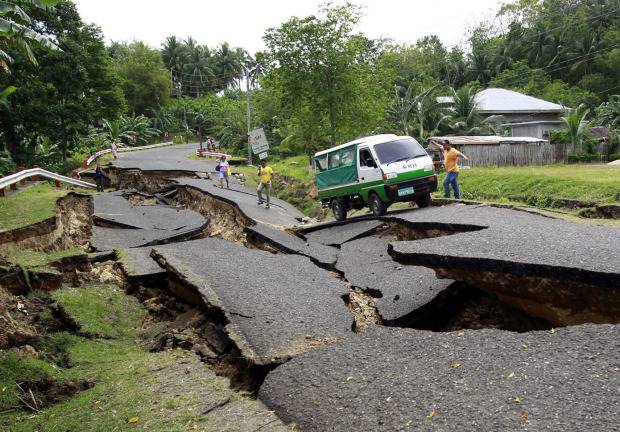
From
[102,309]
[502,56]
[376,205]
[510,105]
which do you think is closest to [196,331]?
[102,309]

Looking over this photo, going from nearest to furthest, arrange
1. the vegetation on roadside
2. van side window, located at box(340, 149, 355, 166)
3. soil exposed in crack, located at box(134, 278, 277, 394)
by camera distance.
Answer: soil exposed in crack, located at box(134, 278, 277, 394) → the vegetation on roadside → van side window, located at box(340, 149, 355, 166)

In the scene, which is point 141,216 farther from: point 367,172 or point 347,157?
point 367,172

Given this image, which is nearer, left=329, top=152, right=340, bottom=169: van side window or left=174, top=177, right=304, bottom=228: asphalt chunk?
left=174, top=177, right=304, bottom=228: asphalt chunk

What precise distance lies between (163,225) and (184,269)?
245 inches

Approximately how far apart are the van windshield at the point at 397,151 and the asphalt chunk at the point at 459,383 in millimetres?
9013

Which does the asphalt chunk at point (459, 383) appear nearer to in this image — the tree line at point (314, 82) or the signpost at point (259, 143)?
the tree line at point (314, 82)

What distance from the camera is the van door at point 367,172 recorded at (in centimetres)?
1373

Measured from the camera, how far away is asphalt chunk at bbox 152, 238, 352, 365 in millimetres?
5535

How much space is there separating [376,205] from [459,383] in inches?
389

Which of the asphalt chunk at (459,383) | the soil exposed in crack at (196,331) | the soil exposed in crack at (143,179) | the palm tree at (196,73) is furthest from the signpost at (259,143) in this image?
the palm tree at (196,73)

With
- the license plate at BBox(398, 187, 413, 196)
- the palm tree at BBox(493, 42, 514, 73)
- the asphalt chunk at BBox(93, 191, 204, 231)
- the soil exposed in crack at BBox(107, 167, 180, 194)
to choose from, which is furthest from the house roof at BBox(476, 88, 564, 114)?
the asphalt chunk at BBox(93, 191, 204, 231)

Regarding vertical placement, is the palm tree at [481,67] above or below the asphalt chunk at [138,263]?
above

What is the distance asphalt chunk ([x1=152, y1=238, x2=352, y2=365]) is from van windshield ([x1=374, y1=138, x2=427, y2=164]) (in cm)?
503

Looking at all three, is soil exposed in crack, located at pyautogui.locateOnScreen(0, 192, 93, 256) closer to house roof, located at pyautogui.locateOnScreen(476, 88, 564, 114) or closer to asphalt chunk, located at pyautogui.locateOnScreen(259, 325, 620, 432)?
asphalt chunk, located at pyautogui.locateOnScreen(259, 325, 620, 432)
